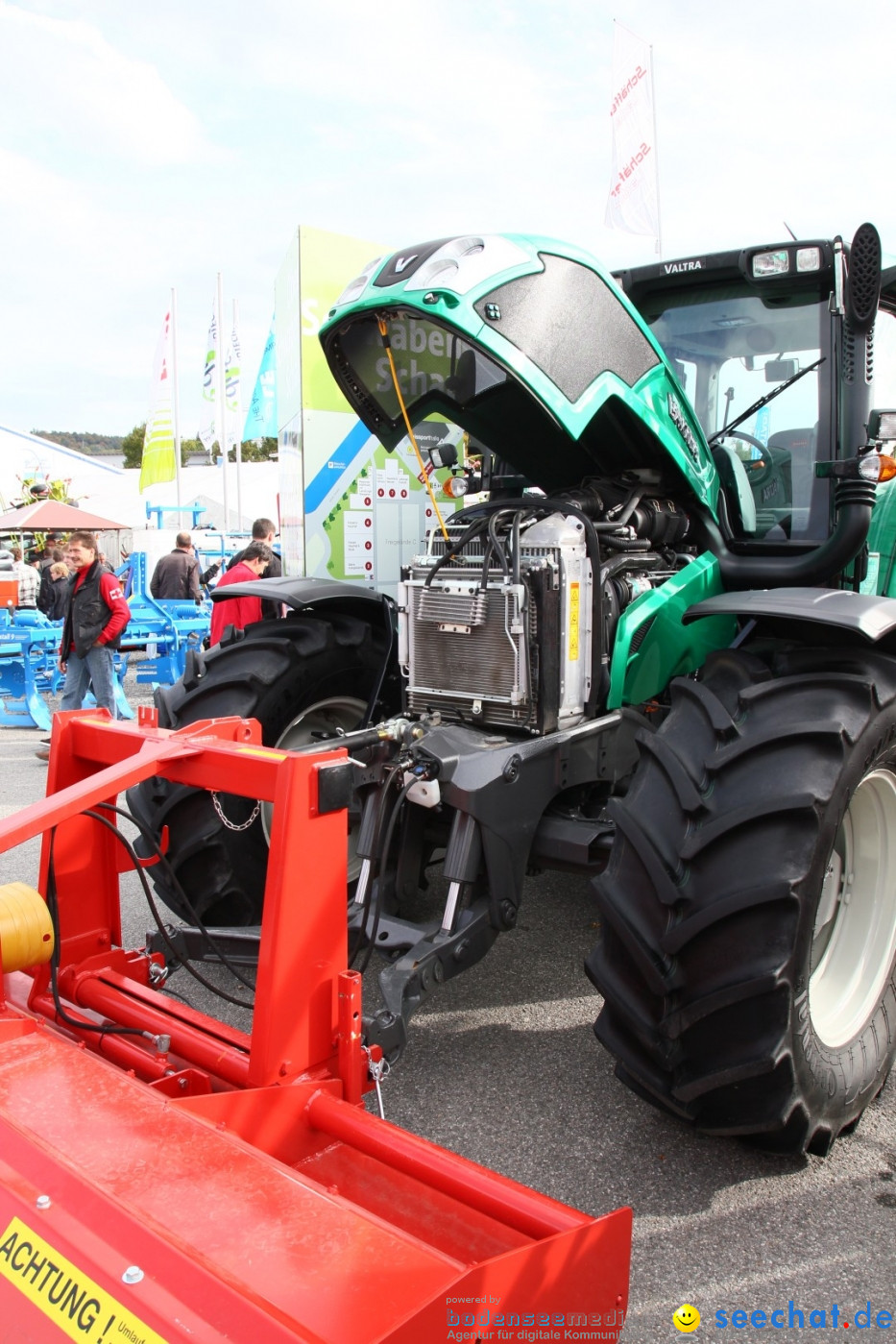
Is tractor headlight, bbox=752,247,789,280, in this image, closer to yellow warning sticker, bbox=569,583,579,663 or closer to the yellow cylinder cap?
yellow warning sticker, bbox=569,583,579,663

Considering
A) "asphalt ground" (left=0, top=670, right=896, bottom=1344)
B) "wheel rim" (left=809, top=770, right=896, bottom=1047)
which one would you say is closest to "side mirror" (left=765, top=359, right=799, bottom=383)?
"wheel rim" (left=809, top=770, right=896, bottom=1047)

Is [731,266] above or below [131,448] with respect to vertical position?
below

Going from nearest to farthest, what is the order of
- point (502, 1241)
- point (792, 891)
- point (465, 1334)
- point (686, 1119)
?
point (465, 1334), point (502, 1241), point (792, 891), point (686, 1119)

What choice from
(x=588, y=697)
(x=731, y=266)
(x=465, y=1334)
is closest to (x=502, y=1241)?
(x=465, y=1334)

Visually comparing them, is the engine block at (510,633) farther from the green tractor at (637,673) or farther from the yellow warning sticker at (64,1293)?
the yellow warning sticker at (64,1293)

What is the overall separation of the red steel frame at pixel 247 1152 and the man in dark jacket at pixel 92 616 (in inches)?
219

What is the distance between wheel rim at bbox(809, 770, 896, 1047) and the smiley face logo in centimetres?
92

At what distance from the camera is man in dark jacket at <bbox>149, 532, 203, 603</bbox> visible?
12.0 metres

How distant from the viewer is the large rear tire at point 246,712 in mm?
3229

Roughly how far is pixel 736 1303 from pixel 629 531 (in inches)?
84.8

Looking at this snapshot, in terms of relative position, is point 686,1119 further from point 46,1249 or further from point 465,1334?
point 46,1249

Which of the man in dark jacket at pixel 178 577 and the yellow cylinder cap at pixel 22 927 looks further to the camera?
the man in dark jacket at pixel 178 577

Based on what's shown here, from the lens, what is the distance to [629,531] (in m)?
3.26

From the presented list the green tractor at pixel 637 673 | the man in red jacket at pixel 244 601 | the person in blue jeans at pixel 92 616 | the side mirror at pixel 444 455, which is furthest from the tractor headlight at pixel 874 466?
the person in blue jeans at pixel 92 616
